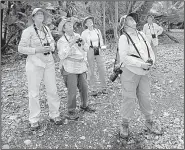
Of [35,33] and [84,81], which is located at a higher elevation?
[35,33]

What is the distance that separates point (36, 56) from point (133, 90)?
5.80 ft

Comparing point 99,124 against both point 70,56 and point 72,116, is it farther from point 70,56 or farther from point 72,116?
point 70,56

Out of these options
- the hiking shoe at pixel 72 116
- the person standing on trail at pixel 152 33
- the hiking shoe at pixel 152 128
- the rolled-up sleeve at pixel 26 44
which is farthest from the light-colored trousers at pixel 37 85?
the person standing on trail at pixel 152 33

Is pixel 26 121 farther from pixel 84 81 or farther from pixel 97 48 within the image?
pixel 97 48

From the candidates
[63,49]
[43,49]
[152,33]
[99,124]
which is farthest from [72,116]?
[152,33]

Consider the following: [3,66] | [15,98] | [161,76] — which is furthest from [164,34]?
[15,98]

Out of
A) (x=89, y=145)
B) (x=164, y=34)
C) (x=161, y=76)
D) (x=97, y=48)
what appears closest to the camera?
(x=89, y=145)

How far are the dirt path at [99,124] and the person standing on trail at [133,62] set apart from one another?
1.55 feet

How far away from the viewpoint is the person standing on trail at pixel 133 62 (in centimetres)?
359

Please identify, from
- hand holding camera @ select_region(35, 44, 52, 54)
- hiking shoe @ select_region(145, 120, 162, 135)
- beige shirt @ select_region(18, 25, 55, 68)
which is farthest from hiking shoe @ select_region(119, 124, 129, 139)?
hand holding camera @ select_region(35, 44, 52, 54)

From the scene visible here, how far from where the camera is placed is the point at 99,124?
14.9ft

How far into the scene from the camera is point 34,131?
170 inches

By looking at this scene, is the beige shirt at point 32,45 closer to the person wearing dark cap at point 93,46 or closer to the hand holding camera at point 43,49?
the hand holding camera at point 43,49

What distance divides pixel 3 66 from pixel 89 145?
6.83 metres
